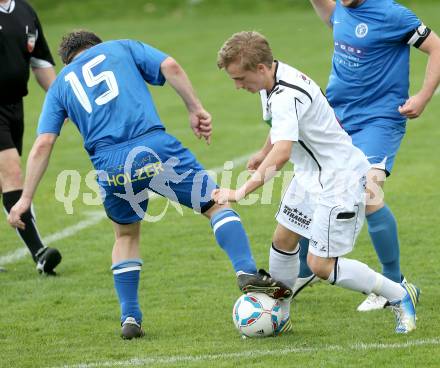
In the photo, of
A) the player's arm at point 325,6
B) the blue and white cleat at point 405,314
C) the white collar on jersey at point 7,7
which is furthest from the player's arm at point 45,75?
the blue and white cleat at point 405,314

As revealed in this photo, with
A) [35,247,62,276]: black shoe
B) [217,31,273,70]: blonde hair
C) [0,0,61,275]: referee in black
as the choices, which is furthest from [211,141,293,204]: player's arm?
[0,0,61,275]: referee in black

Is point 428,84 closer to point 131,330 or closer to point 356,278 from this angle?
point 356,278

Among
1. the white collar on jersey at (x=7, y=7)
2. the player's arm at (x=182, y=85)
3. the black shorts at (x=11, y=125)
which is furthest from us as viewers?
the white collar on jersey at (x=7, y=7)

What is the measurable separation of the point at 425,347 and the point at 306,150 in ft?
4.23

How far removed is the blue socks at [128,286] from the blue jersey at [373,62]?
1.81 meters

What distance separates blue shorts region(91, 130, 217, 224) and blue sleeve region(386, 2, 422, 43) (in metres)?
1.71

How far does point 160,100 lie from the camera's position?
18.9m

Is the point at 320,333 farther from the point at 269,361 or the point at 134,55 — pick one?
the point at 134,55

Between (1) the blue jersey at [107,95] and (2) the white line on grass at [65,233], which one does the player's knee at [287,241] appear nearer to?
(1) the blue jersey at [107,95]

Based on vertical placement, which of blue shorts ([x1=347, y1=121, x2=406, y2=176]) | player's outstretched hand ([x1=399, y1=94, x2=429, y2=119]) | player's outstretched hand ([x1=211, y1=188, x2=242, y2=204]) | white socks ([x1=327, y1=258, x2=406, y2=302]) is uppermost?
player's outstretched hand ([x1=211, y1=188, x2=242, y2=204])

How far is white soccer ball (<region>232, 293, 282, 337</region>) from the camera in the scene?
592cm

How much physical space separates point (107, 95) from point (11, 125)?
266 cm

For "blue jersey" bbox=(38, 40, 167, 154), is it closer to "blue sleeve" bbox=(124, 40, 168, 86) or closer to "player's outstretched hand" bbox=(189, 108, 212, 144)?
"blue sleeve" bbox=(124, 40, 168, 86)

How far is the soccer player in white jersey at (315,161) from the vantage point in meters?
5.38
